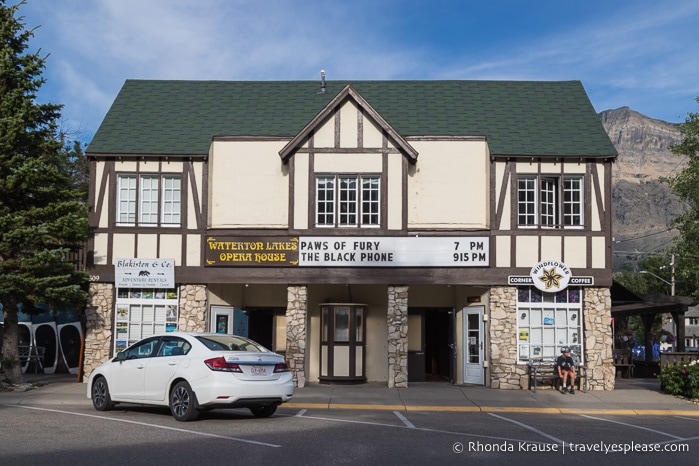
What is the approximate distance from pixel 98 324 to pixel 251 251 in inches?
180

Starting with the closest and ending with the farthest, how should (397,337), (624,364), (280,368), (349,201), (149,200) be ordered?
(280,368) < (397,337) < (349,201) < (149,200) < (624,364)

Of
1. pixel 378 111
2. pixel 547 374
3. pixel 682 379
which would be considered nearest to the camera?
pixel 682 379

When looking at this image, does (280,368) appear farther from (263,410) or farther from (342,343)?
(342,343)

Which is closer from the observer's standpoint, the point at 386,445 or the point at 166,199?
the point at 386,445

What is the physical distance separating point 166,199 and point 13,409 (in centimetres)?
844

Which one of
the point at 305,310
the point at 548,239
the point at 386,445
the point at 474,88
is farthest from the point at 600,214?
the point at 386,445

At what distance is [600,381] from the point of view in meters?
22.1

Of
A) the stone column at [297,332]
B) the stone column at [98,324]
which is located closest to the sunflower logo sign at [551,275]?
the stone column at [297,332]

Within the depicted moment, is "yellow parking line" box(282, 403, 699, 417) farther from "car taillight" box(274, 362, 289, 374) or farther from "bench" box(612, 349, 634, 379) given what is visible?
"bench" box(612, 349, 634, 379)

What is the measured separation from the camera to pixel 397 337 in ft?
72.7

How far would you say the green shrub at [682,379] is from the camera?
1939cm

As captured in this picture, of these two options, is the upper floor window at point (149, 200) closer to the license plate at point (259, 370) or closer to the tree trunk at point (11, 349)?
the tree trunk at point (11, 349)

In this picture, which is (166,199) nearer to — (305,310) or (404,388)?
(305,310)

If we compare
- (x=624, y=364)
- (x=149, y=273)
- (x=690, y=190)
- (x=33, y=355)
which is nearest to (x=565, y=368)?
(x=624, y=364)
